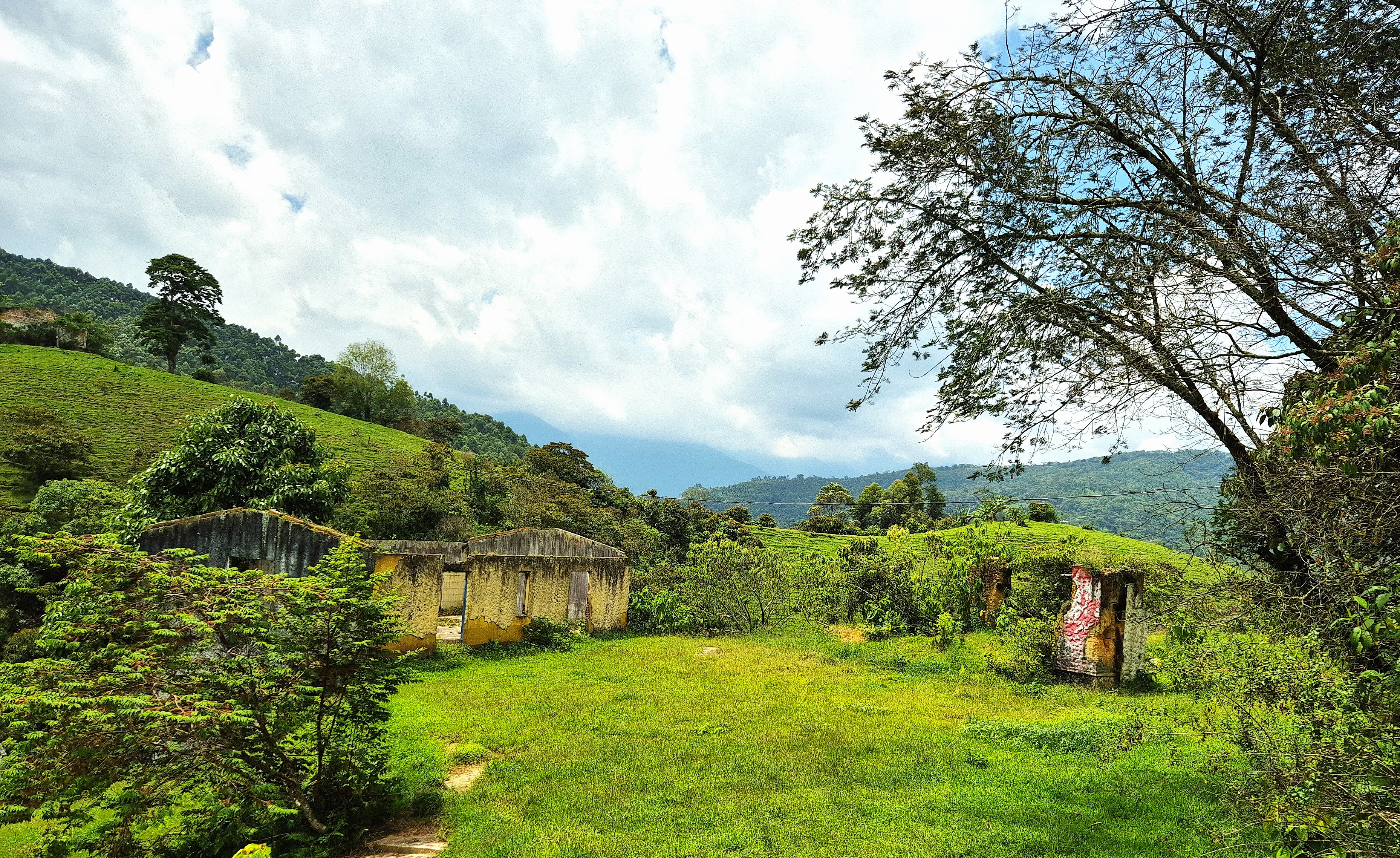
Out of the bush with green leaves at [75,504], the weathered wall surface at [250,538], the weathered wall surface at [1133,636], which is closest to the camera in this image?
the weathered wall surface at [250,538]

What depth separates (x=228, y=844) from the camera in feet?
17.6

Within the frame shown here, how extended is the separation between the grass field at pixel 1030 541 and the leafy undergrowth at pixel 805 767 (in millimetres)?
→ 2493

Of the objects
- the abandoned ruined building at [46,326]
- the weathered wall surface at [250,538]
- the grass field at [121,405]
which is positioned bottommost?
the weathered wall surface at [250,538]

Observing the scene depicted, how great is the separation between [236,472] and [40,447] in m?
→ 22.5

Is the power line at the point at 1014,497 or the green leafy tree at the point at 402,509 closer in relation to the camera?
the power line at the point at 1014,497

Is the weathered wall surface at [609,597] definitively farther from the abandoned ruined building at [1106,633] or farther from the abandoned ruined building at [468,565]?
the abandoned ruined building at [1106,633]

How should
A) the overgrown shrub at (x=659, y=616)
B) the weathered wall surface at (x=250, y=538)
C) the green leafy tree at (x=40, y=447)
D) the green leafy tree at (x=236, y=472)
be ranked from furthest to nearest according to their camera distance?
the green leafy tree at (x=40, y=447)
the overgrown shrub at (x=659, y=616)
the green leafy tree at (x=236, y=472)
the weathered wall surface at (x=250, y=538)

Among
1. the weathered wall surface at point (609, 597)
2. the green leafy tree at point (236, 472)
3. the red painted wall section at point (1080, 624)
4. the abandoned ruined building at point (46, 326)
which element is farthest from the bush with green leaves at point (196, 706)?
the abandoned ruined building at point (46, 326)

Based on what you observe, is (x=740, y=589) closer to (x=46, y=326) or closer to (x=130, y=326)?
(x=46, y=326)

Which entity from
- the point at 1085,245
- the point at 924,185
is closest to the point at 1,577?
the point at 924,185

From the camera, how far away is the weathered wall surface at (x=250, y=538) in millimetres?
11766

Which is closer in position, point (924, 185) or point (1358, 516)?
point (1358, 516)

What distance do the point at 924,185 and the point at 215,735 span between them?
820 cm

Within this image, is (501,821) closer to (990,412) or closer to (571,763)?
(571,763)
